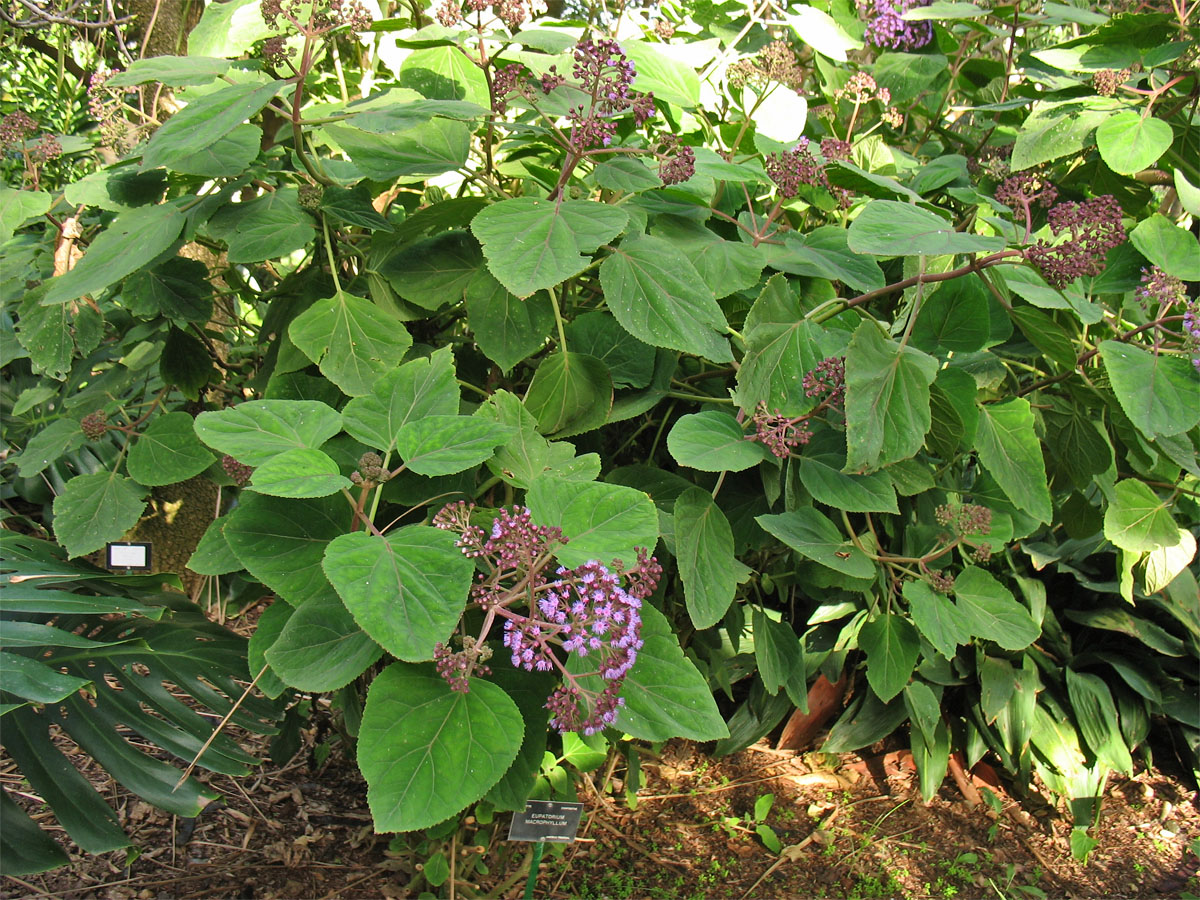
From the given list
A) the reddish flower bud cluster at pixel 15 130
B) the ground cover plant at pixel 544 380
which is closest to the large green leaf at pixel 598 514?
the ground cover plant at pixel 544 380

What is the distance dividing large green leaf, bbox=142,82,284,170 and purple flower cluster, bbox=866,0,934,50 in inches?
58.5

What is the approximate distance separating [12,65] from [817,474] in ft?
14.4

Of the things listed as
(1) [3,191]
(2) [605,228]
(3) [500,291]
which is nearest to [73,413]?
(1) [3,191]

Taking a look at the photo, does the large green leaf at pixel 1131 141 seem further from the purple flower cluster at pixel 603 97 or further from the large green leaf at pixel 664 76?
the purple flower cluster at pixel 603 97

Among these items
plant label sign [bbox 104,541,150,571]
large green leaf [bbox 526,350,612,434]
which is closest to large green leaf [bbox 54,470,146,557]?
plant label sign [bbox 104,541,150,571]

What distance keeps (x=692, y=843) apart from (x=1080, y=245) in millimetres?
1675

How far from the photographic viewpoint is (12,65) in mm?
3914

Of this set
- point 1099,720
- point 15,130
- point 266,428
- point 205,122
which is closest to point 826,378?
point 266,428

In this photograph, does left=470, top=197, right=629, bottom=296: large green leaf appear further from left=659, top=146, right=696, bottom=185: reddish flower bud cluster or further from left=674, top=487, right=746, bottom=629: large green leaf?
left=674, top=487, right=746, bottom=629: large green leaf

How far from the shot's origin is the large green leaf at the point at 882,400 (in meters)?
1.09

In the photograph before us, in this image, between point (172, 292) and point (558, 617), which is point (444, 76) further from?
point (558, 617)

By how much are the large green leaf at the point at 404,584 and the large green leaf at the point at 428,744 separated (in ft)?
0.37

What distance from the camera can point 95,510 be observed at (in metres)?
1.38

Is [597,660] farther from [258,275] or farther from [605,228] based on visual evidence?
[258,275]
